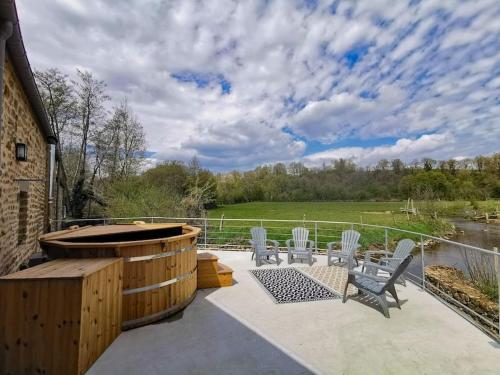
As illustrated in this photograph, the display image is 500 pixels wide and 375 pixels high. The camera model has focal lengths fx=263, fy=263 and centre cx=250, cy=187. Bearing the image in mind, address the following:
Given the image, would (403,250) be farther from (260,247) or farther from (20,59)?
(20,59)

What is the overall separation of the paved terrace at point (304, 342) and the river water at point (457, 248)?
22.7 feet

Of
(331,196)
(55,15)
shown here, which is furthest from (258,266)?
(331,196)

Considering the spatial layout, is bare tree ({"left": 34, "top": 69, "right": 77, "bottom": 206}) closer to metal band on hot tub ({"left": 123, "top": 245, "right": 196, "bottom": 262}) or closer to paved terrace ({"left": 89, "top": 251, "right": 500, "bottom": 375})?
metal band on hot tub ({"left": 123, "top": 245, "right": 196, "bottom": 262})

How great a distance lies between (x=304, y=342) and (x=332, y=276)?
8.59 ft

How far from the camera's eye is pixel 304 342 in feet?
8.78

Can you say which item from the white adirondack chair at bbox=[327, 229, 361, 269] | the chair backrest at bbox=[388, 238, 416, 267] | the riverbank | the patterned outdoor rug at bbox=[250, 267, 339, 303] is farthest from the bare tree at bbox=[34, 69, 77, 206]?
the riverbank

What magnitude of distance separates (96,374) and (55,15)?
6.13 m

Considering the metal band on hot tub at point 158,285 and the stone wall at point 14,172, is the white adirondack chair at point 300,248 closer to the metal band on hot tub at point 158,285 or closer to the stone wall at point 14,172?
the metal band on hot tub at point 158,285

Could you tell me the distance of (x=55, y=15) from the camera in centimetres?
502

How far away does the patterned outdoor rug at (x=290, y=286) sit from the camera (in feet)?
13.0

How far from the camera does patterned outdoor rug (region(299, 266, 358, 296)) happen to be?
4.35 m

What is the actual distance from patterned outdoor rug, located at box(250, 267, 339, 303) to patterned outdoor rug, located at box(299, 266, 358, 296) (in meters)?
0.15

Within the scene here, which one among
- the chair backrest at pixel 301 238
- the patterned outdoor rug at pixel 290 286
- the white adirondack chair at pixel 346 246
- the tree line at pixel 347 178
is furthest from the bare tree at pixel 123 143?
the tree line at pixel 347 178

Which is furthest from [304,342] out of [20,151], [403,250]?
[20,151]
